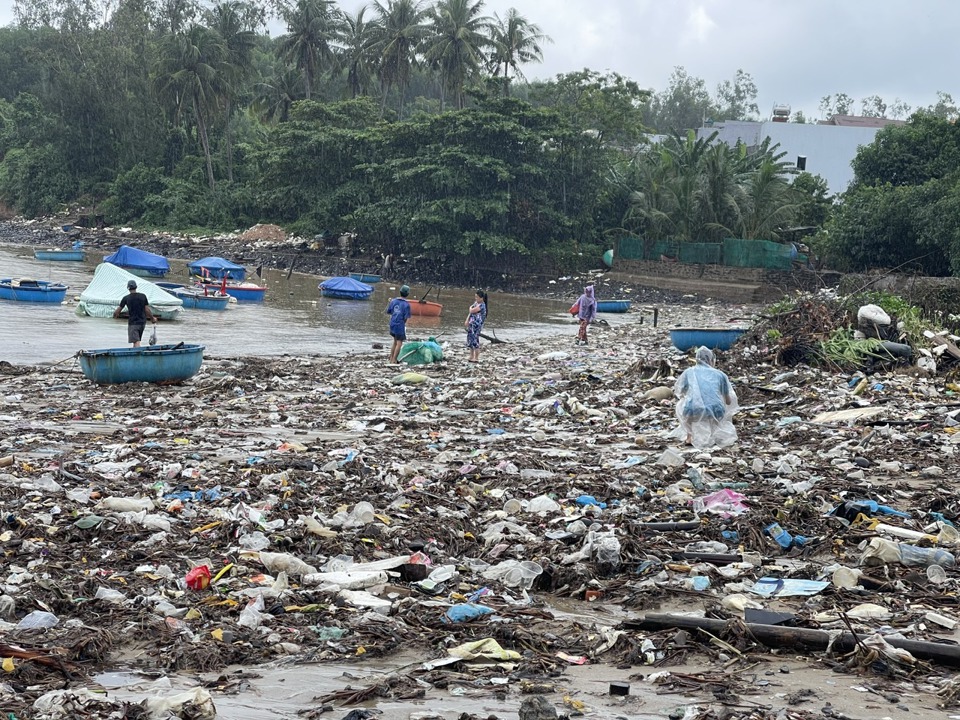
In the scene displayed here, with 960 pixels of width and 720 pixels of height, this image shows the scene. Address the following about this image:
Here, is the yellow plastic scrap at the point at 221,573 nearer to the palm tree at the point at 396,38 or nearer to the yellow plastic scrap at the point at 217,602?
the yellow plastic scrap at the point at 217,602

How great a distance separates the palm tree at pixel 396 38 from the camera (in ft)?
181

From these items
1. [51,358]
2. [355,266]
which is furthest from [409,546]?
[355,266]

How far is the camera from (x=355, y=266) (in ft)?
157

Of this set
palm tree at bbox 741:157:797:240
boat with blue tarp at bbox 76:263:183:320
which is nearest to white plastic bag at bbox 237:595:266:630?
boat with blue tarp at bbox 76:263:183:320

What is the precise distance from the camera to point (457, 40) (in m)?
50.6

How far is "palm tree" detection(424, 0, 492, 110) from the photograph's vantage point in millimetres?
50438

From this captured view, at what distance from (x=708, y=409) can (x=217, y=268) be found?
3141 cm

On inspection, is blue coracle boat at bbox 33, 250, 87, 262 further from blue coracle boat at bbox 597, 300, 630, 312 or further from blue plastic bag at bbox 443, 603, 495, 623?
blue plastic bag at bbox 443, 603, 495, 623

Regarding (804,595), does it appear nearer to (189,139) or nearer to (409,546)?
(409,546)

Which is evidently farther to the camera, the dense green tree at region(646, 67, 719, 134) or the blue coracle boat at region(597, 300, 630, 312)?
the dense green tree at region(646, 67, 719, 134)

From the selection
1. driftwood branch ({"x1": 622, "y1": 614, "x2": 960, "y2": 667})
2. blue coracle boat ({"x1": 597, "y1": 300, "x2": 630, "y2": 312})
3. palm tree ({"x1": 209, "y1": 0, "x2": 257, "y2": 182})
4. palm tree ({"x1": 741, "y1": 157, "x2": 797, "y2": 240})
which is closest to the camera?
driftwood branch ({"x1": 622, "y1": 614, "x2": 960, "y2": 667})

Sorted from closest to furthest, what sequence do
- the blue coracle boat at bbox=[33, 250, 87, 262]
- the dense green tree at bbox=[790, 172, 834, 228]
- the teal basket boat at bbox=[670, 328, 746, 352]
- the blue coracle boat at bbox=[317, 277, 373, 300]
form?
1. the teal basket boat at bbox=[670, 328, 746, 352]
2. the blue coracle boat at bbox=[317, 277, 373, 300]
3. the dense green tree at bbox=[790, 172, 834, 228]
4. the blue coracle boat at bbox=[33, 250, 87, 262]

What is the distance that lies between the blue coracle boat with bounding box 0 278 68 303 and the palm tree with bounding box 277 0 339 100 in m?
33.6

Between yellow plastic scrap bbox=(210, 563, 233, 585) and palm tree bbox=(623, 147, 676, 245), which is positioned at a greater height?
palm tree bbox=(623, 147, 676, 245)
